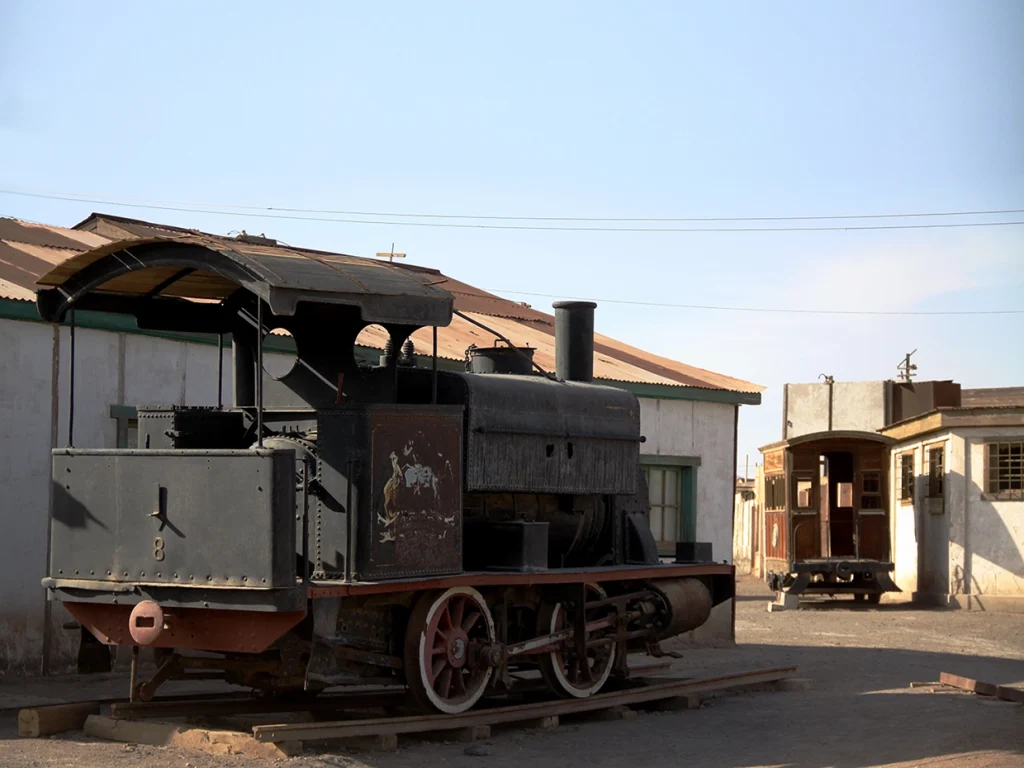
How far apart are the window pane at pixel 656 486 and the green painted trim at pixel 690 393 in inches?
38.1

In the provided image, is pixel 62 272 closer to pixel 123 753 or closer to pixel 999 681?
pixel 123 753

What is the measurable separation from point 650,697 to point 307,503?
148 inches

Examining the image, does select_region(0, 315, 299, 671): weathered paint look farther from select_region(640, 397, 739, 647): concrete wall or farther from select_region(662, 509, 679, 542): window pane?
Result: select_region(662, 509, 679, 542): window pane

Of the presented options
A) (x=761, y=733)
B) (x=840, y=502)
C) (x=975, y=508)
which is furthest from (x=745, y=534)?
(x=761, y=733)

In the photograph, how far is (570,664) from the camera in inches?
445

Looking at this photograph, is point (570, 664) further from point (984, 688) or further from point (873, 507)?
point (873, 507)

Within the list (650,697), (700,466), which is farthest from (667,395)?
(650,697)

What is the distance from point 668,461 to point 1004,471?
8464 mm

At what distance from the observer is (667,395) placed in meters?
18.0

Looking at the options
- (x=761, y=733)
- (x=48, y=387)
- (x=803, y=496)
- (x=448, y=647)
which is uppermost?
(x=48, y=387)

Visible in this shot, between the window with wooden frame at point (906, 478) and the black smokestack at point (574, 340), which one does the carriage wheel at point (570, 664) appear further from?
the window with wooden frame at point (906, 478)

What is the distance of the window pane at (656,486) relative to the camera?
17953 millimetres

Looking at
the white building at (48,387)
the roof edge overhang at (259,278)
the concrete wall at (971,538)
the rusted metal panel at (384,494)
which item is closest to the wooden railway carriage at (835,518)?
the concrete wall at (971,538)

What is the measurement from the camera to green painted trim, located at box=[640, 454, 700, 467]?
17.8m
